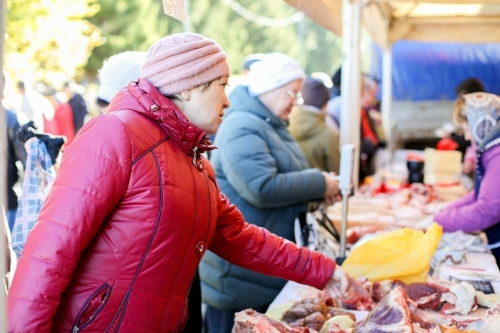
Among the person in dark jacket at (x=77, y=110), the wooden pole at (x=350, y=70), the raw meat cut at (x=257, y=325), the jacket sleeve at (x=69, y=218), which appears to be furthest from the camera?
the person in dark jacket at (x=77, y=110)

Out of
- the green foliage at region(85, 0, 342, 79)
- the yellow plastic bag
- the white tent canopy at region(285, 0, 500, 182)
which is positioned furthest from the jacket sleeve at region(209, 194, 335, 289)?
the green foliage at region(85, 0, 342, 79)

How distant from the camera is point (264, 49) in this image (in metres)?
50.8

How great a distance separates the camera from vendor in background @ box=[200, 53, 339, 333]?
3662 mm

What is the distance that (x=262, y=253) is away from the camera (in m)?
2.65

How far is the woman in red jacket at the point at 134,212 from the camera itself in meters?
1.74

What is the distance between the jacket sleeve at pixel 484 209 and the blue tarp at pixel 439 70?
37.1 ft

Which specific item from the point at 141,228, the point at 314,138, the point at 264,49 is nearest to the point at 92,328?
the point at 141,228

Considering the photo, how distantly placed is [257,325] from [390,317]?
570 millimetres

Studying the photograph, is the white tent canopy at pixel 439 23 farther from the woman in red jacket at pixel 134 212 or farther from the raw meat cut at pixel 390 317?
the woman in red jacket at pixel 134 212

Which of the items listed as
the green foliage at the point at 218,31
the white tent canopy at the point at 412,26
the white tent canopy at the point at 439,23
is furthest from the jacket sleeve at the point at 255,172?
the green foliage at the point at 218,31

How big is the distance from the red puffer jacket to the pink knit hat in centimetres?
7

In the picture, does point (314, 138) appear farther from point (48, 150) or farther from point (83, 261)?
point (83, 261)

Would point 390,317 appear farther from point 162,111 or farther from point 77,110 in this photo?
point 77,110

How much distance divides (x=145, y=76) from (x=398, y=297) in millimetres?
1439
